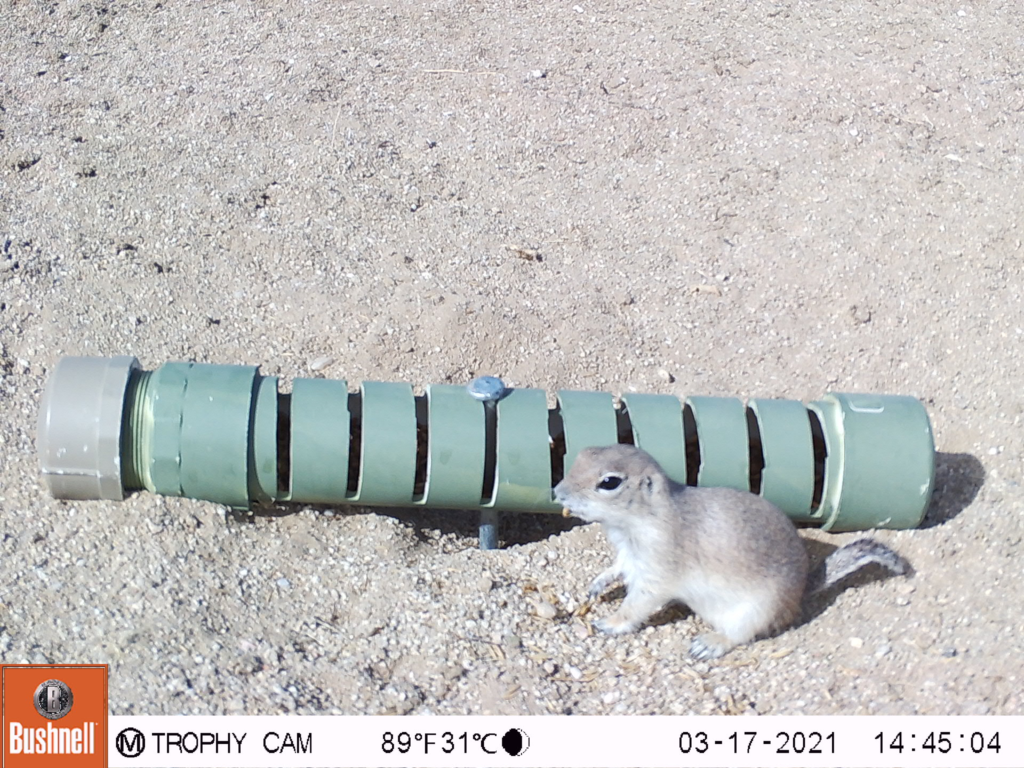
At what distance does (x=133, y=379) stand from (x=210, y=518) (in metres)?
0.66

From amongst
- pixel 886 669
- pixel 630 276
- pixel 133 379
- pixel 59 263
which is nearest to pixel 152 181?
pixel 59 263

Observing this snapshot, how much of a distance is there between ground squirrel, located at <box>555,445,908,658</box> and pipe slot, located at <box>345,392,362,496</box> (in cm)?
98

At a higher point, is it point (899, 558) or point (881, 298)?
point (881, 298)

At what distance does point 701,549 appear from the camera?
454cm

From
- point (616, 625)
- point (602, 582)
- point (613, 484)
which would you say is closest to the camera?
point (613, 484)

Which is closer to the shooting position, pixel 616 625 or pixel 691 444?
pixel 616 625

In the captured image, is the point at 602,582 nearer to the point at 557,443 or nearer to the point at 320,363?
the point at 557,443

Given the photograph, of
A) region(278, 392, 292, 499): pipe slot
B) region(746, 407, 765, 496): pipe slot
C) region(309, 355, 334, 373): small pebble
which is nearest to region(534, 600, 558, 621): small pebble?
region(746, 407, 765, 496): pipe slot

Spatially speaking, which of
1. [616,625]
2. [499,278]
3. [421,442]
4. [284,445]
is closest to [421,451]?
[421,442]

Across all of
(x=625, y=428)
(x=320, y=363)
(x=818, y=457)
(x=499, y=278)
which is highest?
(x=499, y=278)

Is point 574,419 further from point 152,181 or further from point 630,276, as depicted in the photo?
point 152,181

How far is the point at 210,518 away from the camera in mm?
4781

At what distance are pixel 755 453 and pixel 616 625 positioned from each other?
1.03m

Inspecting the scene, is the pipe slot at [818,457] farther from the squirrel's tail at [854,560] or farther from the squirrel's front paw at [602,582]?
the squirrel's front paw at [602,582]
